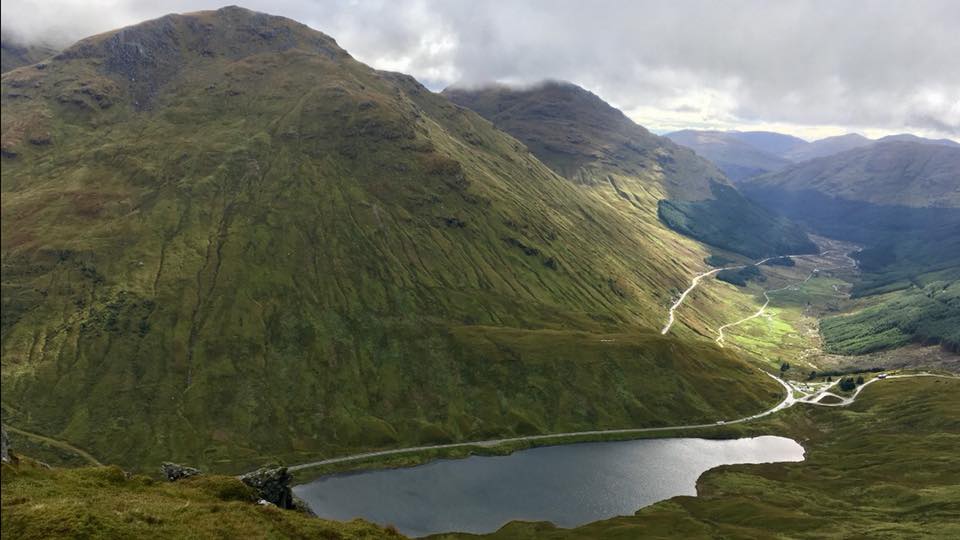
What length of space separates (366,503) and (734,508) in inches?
4759

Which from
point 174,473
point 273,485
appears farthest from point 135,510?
point 174,473

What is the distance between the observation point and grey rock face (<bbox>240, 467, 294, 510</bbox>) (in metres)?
93.9

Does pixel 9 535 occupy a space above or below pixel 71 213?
below

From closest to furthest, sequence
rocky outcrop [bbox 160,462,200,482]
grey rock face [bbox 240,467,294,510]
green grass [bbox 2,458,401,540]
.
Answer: green grass [bbox 2,458,401,540] → grey rock face [bbox 240,467,294,510] → rocky outcrop [bbox 160,462,200,482]

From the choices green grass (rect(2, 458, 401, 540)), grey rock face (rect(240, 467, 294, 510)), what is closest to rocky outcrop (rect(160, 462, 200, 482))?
grey rock face (rect(240, 467, 294, 510))

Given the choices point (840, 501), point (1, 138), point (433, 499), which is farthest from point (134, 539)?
point (840, 501)

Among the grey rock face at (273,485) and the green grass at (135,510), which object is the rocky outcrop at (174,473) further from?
the green grass at (135,510)

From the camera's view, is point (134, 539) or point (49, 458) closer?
point (134, 539)

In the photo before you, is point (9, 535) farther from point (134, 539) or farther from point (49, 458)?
point (49, 458)

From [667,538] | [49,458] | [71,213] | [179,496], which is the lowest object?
[667,538]

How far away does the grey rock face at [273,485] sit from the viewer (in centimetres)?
9394

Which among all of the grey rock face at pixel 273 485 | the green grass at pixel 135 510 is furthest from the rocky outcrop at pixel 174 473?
the green grass at pixel 135 510

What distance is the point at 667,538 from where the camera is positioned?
15188cm

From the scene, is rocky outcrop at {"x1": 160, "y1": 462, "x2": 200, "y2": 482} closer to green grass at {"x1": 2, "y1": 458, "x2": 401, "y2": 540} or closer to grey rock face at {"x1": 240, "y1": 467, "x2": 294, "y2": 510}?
grey rock face at {"x1": 240, "y1": 467, "x2": 294, "y2": 510}
